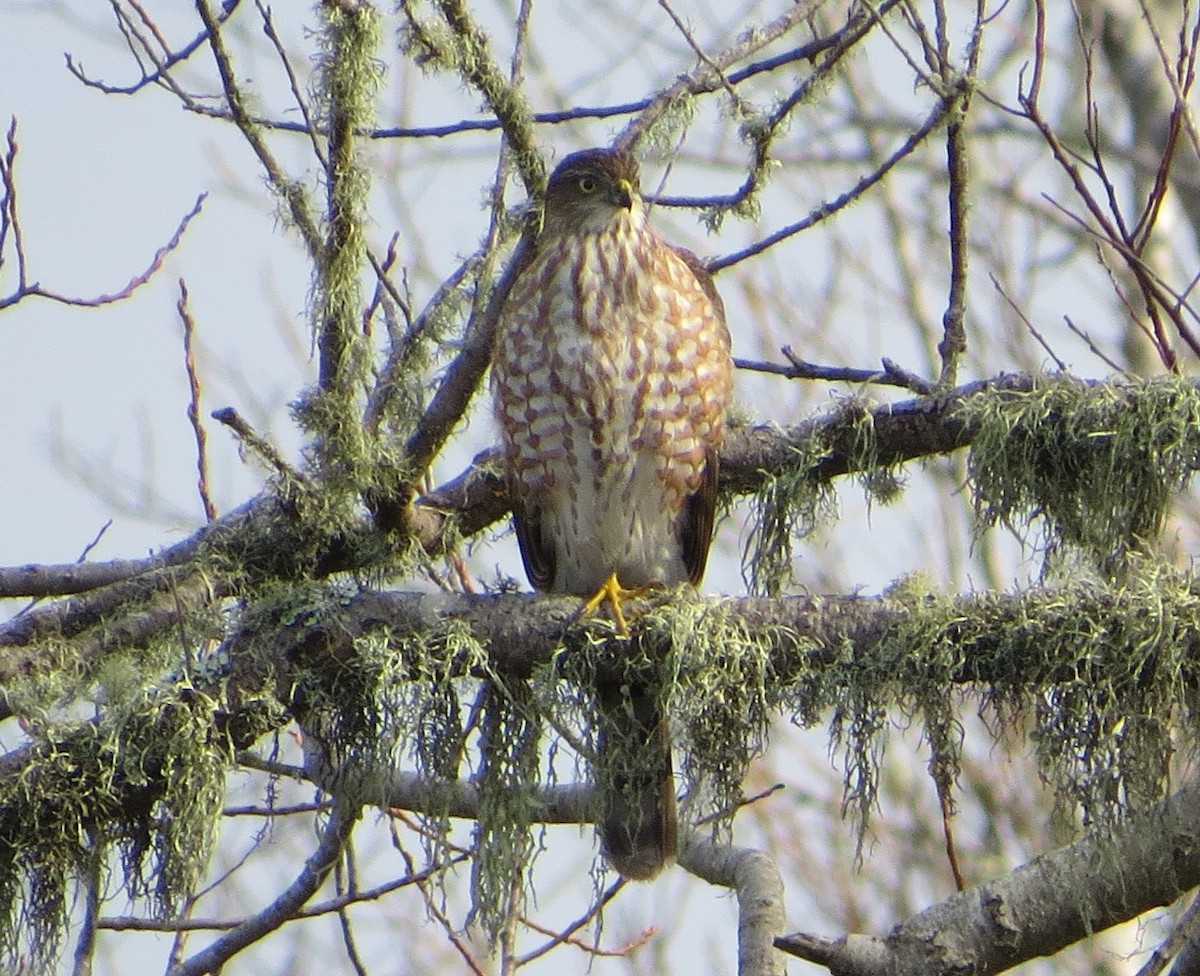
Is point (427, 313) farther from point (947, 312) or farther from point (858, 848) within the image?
point (858, 848)

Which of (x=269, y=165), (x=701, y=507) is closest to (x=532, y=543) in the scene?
(x=701, y=507)

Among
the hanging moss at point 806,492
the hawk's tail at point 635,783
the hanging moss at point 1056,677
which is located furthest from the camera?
the hanging moss at point 806,492

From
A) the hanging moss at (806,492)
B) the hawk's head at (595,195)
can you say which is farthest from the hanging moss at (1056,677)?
the hawk's head at (595,195)

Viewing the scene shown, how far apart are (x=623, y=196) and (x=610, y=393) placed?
0.54 metres

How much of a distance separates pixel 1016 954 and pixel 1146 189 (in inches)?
248

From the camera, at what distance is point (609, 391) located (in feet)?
12.8

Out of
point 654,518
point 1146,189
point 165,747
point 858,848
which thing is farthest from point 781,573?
point 1146,189

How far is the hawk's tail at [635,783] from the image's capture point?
10.5ft

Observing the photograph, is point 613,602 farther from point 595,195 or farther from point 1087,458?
point 595,195

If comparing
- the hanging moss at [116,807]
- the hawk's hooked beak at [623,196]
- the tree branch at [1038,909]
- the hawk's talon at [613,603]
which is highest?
the hawk's hooked beak at [623,196]

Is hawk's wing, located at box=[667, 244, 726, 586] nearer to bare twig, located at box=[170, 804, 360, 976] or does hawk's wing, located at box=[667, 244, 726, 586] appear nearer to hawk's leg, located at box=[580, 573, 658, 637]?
hawk's leg, located at box=[580, 573, 658, 637]

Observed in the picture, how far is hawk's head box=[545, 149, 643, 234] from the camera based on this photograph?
4.13 metres

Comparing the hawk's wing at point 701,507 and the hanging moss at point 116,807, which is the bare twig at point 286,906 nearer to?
the hanging moss at point 116,807

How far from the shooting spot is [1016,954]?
3.18 metres
